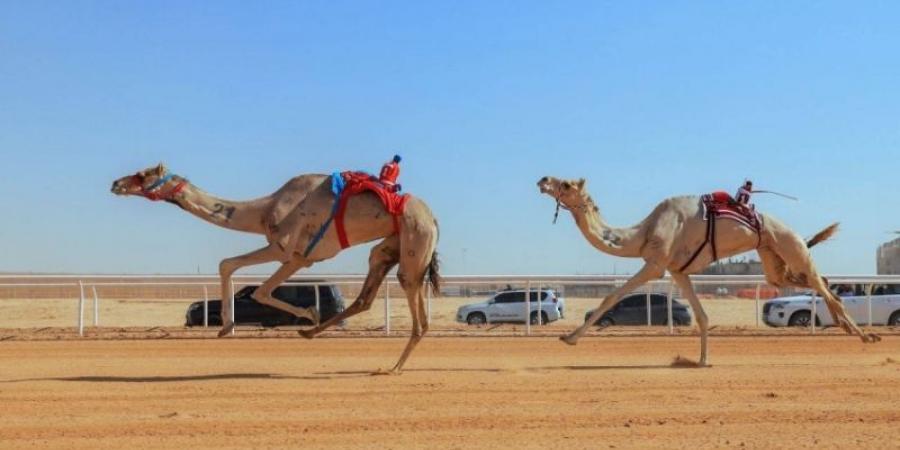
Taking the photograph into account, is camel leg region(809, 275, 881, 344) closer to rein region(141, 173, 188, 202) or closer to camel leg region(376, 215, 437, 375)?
camel leg region(376, 215, 437, 375)

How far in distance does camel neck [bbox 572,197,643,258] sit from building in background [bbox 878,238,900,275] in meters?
42.6

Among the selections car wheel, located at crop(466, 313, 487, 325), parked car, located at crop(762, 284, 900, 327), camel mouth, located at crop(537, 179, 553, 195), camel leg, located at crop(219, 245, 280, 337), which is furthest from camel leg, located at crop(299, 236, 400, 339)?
car wheel, located at crop(466, 313, 487, 325)

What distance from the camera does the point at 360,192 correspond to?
1153cm

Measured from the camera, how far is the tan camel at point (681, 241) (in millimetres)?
13211

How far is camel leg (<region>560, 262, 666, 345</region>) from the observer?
41.9 ft

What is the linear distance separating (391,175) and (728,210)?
4.36 metres

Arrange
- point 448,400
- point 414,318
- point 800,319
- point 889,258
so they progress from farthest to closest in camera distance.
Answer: point 889,258 → point 800,319 → point 414,318 → point 448,400

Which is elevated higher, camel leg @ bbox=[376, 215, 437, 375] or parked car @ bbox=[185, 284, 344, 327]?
camel leg @ bbox=[376, 215, 437, 375]

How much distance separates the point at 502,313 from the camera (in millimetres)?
29938

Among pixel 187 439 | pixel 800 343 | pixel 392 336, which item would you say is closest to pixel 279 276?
pixel 187 439

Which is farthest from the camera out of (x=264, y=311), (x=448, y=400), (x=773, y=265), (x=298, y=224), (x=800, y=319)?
(x=800, y=319)

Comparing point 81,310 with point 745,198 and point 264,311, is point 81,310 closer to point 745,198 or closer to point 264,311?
point 264,311

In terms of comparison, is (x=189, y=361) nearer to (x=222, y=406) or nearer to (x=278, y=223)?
(x=278, y=223)

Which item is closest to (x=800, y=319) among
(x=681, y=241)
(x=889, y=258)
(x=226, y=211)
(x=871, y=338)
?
(x=871, y=338)
